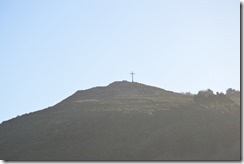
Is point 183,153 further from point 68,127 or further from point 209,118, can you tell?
point 68,127

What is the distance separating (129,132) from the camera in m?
33.4

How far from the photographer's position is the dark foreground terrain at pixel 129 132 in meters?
26.9

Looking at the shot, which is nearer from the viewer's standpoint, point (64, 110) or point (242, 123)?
point (242, 123)

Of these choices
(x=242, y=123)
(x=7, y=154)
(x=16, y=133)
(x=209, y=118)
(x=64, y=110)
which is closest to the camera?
(x=242, y=123)

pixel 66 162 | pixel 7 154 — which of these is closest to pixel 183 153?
pixel 66 162

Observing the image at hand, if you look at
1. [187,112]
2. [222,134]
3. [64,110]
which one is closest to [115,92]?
[64,110]

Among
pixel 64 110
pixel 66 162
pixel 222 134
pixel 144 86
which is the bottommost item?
pixel 66 162

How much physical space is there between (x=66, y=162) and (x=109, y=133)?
6604 mm

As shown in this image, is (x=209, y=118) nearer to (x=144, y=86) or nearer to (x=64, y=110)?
(x=64, y=110)

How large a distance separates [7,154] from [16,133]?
6.83 metres

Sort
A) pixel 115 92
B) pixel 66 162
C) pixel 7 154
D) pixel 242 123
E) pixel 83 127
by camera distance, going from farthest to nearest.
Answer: pixel 115 92 → pixel 83 127 → pixel 7 154 → pixel 66 162 → pixel 242 123

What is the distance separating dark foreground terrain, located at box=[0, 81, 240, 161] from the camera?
2686 centimetres

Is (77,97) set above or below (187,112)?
above

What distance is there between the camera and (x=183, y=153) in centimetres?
2619
